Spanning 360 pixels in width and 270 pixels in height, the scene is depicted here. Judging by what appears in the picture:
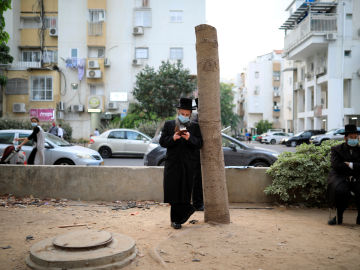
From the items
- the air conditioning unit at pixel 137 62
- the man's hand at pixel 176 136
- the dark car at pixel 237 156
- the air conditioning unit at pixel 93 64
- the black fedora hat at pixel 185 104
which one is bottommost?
the dark car at pixel 237 156

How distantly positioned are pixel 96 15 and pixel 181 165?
107ft

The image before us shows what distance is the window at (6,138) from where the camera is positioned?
1091cm

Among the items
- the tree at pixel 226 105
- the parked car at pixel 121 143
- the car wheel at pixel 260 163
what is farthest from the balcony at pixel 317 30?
the car wheel at pixel 260 163

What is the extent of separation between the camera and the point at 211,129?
508cm

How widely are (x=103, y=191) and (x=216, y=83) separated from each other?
136 inches

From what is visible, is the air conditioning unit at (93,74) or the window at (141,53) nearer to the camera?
the air conditioning unit at (93,74)

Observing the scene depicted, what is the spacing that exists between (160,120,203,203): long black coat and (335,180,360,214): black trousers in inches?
93.9

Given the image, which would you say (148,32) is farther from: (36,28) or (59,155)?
(59,155)

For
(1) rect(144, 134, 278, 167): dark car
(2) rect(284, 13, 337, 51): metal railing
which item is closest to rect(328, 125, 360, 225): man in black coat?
(1) rect(144, 134, 278, 167): dark car

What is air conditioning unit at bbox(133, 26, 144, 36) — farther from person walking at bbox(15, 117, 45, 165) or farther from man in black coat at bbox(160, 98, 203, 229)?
man in black coat at bbox(160, 98, 203, 229)

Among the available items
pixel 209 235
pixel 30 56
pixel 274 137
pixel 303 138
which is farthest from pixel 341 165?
pixel 274 137

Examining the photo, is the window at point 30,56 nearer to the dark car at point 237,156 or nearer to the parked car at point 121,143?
the parked car at point 121,143

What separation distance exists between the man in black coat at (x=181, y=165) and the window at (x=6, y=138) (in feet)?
25.0

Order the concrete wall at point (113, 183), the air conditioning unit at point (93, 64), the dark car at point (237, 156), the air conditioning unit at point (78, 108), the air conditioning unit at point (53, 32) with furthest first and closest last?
the air conditioning unit at point (53, 32) < the air conditioning unit at point (78, 108) < the air conditioning unit at point (93, 64) < the dark car at point (237, 156) < the concrete wall at point (113, 183)
